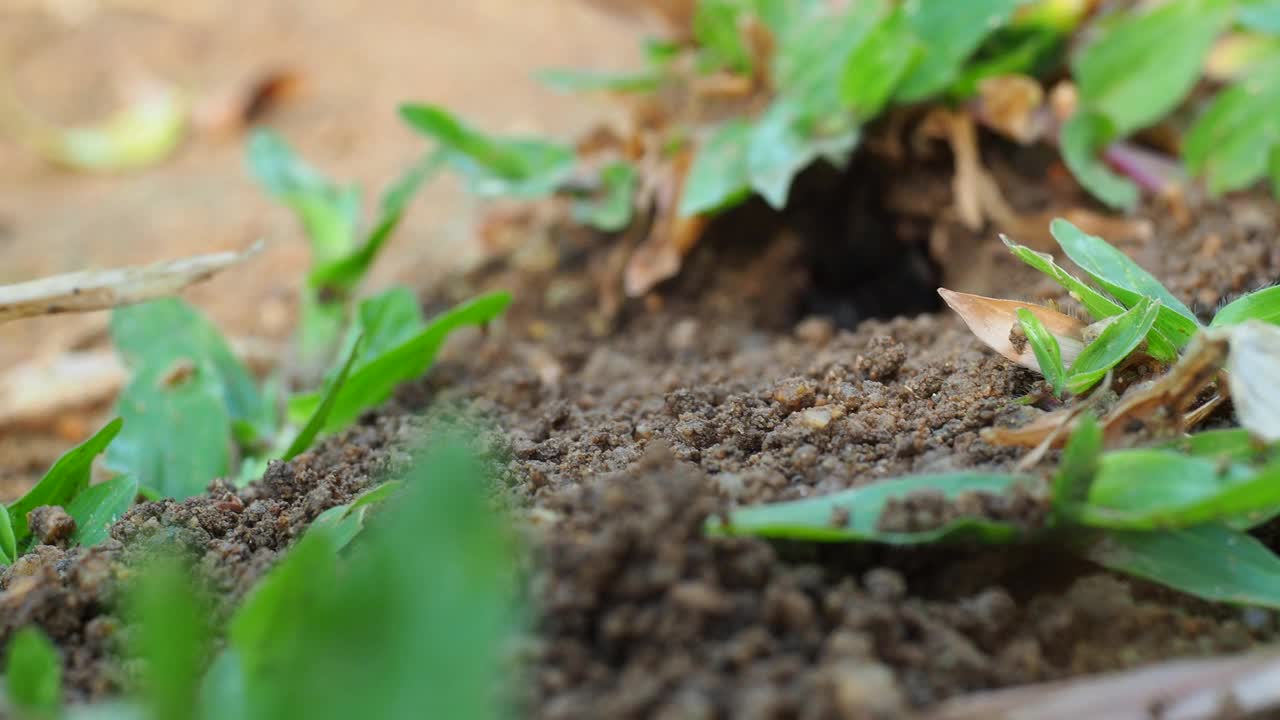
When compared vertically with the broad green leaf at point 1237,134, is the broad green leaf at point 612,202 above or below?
above

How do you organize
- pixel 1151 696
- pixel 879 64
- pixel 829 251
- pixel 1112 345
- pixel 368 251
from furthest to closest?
pixel 829 251 → pixel 368 251 → pixel 879 64 → pixel 1112 345 → pixel 1151 696

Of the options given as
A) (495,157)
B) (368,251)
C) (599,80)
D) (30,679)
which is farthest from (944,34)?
(30,679)

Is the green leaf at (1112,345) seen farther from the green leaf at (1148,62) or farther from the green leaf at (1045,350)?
the green leaf at (1148,62)

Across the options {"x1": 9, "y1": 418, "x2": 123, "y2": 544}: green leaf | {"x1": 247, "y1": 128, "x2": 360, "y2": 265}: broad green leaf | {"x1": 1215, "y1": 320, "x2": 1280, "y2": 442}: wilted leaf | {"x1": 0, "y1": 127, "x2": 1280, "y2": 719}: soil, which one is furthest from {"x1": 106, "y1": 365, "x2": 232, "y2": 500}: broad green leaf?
{"x1": 1215, "y1": 320, "x2": 1280, "y2": 442}: wilted leaf

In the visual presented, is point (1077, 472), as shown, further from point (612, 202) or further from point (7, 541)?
point (612, 202)

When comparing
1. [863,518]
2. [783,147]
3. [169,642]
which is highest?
[783,147]

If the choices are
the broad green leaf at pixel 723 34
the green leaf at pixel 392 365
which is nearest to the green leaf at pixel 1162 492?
the green leaf at pixel 392 365
